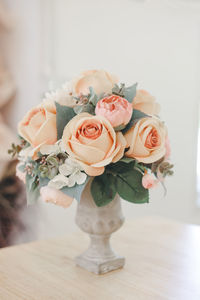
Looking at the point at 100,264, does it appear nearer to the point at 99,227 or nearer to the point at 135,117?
the point at 99,227

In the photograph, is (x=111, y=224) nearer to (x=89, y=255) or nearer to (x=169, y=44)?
(x=89, y=255)

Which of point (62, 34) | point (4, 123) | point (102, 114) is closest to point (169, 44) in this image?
point (62, 34)

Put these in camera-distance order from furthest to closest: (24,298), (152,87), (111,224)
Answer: (152,87), (111,224), (24,298)

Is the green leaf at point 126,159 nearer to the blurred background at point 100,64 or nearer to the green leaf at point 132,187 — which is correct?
the green leaf at point 132,187

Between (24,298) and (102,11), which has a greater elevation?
(102,11)

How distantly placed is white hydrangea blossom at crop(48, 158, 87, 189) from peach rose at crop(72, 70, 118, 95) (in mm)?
192

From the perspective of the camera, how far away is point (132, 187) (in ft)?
2.85

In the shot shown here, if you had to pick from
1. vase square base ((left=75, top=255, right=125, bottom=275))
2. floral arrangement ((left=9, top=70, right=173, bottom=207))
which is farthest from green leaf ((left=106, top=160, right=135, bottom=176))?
vase square base ((left=75, top=255, right=125, bottom=275))

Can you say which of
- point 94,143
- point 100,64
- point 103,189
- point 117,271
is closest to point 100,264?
point 117,271

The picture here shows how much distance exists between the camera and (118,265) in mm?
975

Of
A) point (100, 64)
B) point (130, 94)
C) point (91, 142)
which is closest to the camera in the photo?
point (91, 142)

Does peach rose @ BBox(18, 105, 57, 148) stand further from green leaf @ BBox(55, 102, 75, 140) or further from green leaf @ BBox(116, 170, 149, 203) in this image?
green leaf @ BBox(116, 170, 149, 203)

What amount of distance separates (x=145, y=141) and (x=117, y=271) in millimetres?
370

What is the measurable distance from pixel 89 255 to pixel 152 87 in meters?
1.77
